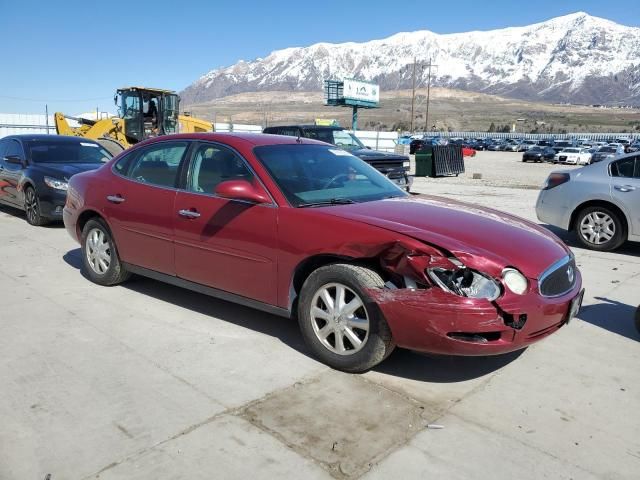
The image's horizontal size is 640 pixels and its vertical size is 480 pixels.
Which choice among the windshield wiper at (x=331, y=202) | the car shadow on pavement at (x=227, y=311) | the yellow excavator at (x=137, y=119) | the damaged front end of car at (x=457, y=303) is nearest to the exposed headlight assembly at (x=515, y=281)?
the damaged front end of car at (x=457, y=303)

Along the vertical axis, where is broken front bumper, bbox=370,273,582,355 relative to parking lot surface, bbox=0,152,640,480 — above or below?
above

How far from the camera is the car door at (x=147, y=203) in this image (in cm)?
496

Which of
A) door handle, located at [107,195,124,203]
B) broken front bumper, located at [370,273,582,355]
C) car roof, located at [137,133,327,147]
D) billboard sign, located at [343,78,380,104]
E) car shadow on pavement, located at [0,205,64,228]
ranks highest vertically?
billboard sign, located at [343,78,380,104]

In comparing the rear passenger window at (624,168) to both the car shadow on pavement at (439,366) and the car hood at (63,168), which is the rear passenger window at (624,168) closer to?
the car shadow on pavement at (439,366)

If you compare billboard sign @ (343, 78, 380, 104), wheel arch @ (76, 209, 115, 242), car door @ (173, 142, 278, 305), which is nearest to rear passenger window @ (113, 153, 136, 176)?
wheel arch @ (76, 209, 115, 242)

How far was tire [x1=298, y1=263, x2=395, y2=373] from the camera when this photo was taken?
3656 mm

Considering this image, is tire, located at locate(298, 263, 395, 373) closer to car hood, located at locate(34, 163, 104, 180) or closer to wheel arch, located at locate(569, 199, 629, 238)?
wheel arch, located at locate(569, 199, 629, 238)

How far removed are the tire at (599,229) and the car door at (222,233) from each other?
5.66m

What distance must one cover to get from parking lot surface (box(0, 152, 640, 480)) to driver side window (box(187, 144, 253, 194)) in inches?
45.4

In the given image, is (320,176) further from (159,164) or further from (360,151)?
(360,151)

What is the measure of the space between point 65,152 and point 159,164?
A: 19.3ft

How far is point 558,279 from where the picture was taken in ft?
12.7

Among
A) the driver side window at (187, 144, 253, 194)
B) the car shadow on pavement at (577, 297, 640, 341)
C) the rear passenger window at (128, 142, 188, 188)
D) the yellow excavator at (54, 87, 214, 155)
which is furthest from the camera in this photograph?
the yellow excavator at (54, 87, 214, 155)

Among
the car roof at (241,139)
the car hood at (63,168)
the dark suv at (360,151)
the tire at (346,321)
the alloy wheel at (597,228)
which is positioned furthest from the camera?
the dark suv at (360,151)
